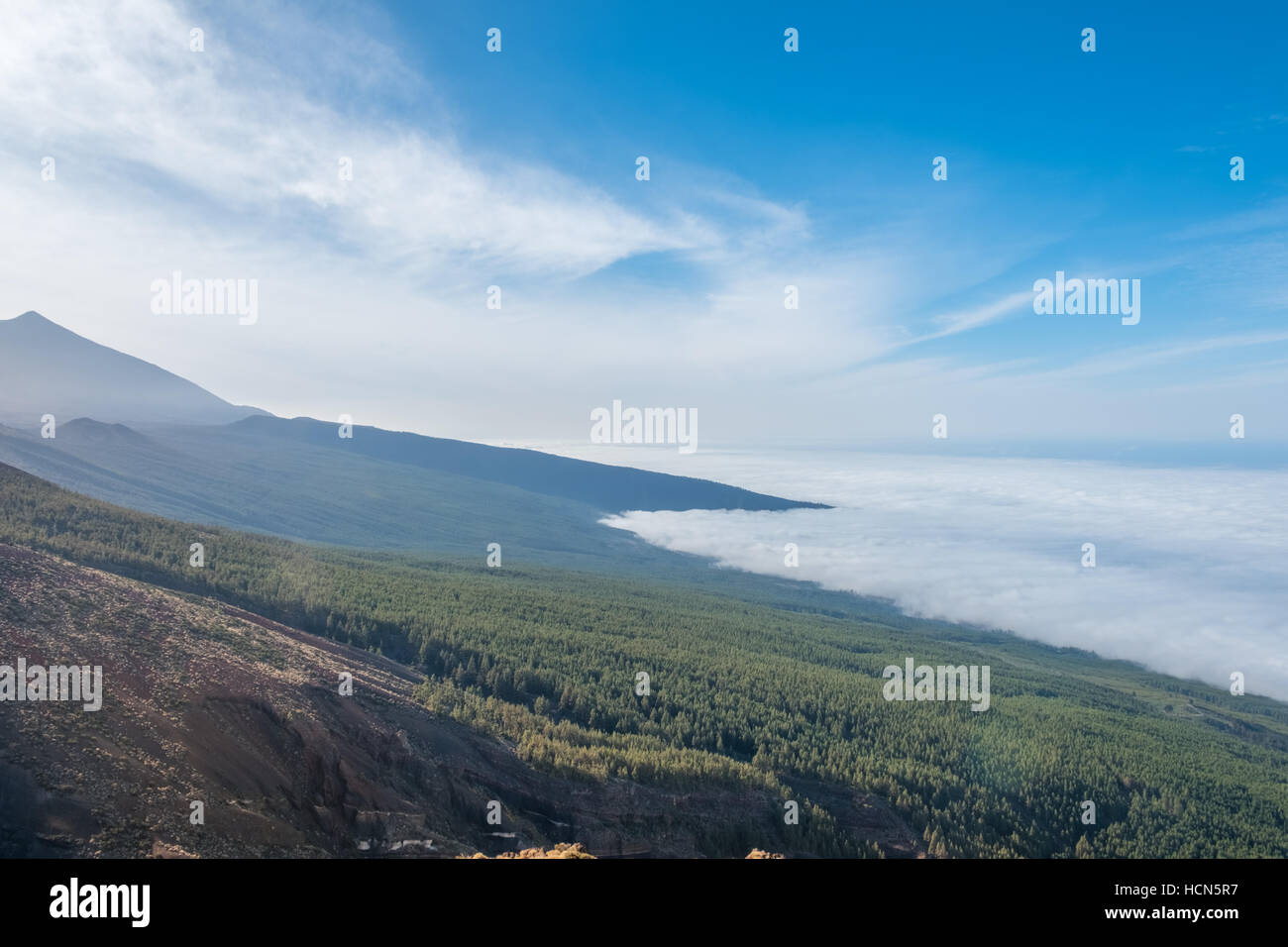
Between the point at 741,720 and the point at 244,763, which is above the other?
the point at 244,763

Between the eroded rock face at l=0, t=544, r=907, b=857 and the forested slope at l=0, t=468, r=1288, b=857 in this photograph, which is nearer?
the eroded rock face at l=0, t=544, r=907, b=857

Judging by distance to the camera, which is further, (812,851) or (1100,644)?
(1100,644)

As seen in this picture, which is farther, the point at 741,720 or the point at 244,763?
the point at 741,720

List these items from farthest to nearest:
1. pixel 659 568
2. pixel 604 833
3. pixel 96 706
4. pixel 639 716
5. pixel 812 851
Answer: pixel 659 568 < pixel 639 716 < pixel 812 851 < pixel 604 833 < pixel 96 706

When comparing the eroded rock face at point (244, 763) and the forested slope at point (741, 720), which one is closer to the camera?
the eroded rock face at point (244, 763)

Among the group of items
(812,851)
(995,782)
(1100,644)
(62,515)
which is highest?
(62,515)
